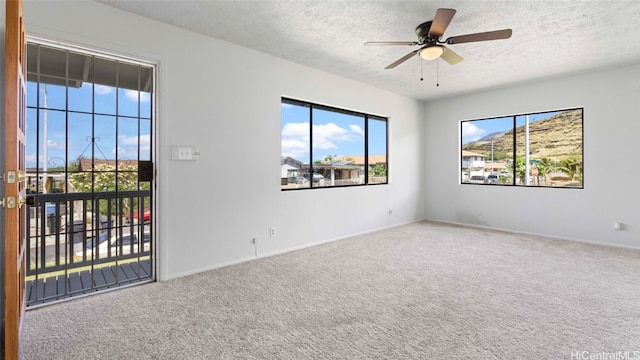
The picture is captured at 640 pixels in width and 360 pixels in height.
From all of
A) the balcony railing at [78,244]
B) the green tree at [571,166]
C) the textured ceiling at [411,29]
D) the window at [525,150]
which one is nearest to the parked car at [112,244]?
the balcony railing at [78,244]

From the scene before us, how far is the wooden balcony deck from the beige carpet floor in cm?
19

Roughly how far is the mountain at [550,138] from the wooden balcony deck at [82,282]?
5940 millimetres

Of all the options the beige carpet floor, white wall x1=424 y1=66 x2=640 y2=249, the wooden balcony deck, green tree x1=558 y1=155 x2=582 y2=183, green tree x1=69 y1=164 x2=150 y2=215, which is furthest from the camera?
green tree x1=558 y1=155 x2=582 y2=183

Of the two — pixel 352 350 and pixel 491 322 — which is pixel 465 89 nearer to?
pixel 491 322

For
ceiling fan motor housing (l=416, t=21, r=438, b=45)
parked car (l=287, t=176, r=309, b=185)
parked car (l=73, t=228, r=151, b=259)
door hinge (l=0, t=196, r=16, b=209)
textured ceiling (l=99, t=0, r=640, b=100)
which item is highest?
textured ceiling (l=99, t=0, r=640, b=100)

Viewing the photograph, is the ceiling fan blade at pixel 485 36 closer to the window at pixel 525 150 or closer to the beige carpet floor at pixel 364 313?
the beige carpet floor at pixel 364 313

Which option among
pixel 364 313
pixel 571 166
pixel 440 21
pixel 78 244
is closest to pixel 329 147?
→ pixel 440 21

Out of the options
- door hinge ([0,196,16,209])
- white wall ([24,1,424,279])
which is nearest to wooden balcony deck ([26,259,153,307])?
white wall ([24,1,424,279])

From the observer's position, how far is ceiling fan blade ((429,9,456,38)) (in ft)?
7.66

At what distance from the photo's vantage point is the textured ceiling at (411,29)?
2709 mm

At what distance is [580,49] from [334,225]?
385 cm

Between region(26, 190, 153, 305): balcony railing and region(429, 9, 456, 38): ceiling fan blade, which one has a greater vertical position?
region(429, 9, 456, 38): ceiling fan blade

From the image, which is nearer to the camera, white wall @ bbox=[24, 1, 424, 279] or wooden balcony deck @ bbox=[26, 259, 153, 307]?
wooden balcony deck @ bbox=[26, 259, 153, 307]

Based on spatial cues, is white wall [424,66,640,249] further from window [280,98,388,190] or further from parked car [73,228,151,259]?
parked car [73,228,151,259]
